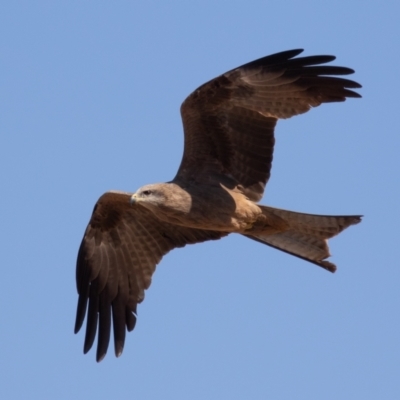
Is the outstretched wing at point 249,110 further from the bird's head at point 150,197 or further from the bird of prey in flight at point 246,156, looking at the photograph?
the bird's head at point 150,197

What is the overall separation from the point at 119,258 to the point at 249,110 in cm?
278

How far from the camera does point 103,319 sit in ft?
43.8

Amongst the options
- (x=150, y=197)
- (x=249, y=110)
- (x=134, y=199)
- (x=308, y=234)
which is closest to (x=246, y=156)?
(x=249, y=110)

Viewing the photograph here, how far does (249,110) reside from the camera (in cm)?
1220

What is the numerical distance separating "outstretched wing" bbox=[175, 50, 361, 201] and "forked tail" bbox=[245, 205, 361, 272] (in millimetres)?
484

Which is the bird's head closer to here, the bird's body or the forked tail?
the bird's body

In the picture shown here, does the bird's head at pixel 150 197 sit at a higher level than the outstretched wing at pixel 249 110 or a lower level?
lower

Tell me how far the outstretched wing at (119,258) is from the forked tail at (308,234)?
46.1 inches

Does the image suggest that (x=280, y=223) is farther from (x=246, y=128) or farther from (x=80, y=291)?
(x=80, y=291)

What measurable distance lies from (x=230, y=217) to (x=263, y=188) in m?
0.65

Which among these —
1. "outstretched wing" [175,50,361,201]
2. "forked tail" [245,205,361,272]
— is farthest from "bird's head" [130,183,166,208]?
"forked tail" [245,205,361,272]

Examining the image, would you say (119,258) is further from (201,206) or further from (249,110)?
(249,110)

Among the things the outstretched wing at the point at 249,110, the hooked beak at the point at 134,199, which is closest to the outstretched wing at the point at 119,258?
the outstretched wing at the point at 249,110

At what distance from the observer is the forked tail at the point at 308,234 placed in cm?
1213
